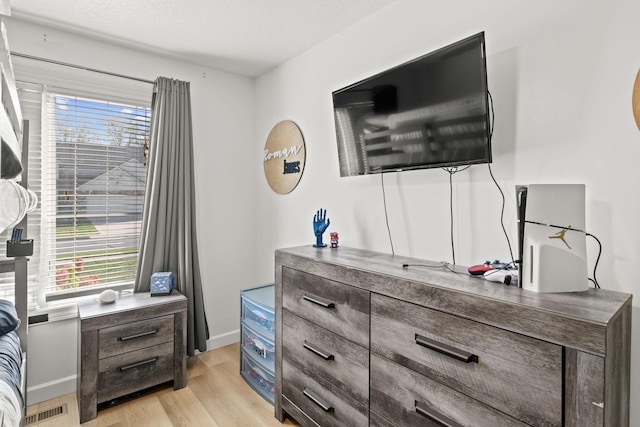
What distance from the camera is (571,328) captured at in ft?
3.04

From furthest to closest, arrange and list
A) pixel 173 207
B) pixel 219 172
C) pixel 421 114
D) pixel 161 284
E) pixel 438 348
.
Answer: pixel 219 172, pixel 173 207, pixel 161 284, pixel 421 114, pixel 438 348

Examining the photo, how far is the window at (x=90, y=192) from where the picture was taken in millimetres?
2424

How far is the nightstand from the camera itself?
2139mm

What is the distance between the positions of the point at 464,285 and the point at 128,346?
2188mm

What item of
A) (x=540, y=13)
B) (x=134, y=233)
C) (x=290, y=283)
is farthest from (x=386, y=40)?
(x=134, y=233)

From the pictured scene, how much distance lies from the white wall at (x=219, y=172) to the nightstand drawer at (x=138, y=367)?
2.30ft

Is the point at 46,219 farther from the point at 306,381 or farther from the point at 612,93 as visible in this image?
the point at 612,93

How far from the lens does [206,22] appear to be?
2268 millimetres

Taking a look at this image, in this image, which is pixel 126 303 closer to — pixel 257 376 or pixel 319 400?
pixel 257 376

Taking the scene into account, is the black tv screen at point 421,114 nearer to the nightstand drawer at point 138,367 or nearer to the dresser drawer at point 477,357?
the dresser drawer at point 477,357

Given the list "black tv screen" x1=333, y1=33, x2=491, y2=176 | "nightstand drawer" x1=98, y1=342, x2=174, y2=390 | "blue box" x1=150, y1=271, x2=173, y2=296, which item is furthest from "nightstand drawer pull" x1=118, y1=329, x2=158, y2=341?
"black tv screen" x1=333, y1=33, x2=491, y2=176

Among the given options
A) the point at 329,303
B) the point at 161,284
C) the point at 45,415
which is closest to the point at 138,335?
the point at 161,284

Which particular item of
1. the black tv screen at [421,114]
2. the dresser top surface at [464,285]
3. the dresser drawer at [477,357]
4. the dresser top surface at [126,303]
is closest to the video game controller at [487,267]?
the dresser top surface at [464,285]

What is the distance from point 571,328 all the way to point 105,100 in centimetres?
313
